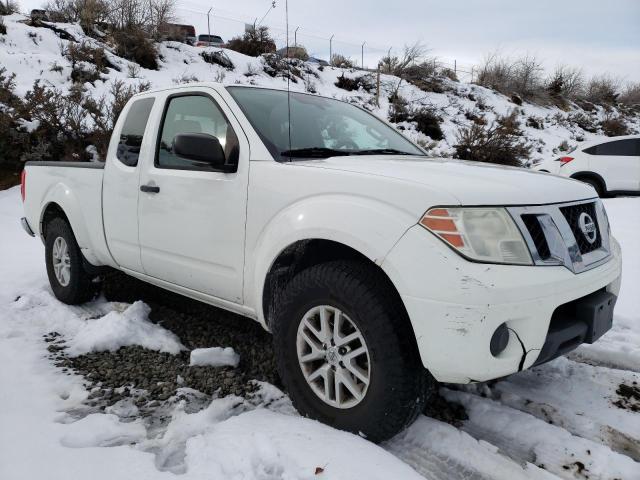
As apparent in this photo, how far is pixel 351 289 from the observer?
6.52 feet

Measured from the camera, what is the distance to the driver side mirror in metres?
2.48

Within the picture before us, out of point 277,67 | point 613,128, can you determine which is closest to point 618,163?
point 277,67

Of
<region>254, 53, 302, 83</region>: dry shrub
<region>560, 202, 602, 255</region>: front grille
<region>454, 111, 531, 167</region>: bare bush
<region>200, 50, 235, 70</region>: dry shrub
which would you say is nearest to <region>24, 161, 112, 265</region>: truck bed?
<region>560, 202, 602, 255</region>: front grille

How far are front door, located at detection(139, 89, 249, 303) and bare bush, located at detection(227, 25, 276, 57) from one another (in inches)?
644

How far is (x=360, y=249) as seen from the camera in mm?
1965

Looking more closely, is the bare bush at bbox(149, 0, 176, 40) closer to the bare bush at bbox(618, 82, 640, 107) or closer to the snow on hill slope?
the snow on hill slope

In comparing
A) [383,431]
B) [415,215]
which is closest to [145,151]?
[415,215]

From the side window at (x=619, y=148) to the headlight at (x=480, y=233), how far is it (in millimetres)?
9125

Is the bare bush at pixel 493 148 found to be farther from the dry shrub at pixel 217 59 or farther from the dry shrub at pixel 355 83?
the dry shrub at pixel 217 59

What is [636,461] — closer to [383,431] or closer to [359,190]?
[383,431]

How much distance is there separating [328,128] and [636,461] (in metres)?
2.25

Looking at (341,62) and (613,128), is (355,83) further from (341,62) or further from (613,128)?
(613,128)

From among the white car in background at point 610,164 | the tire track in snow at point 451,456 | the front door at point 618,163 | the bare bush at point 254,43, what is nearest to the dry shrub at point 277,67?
the bare bush at point 254,43

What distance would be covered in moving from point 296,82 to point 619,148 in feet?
33.6
